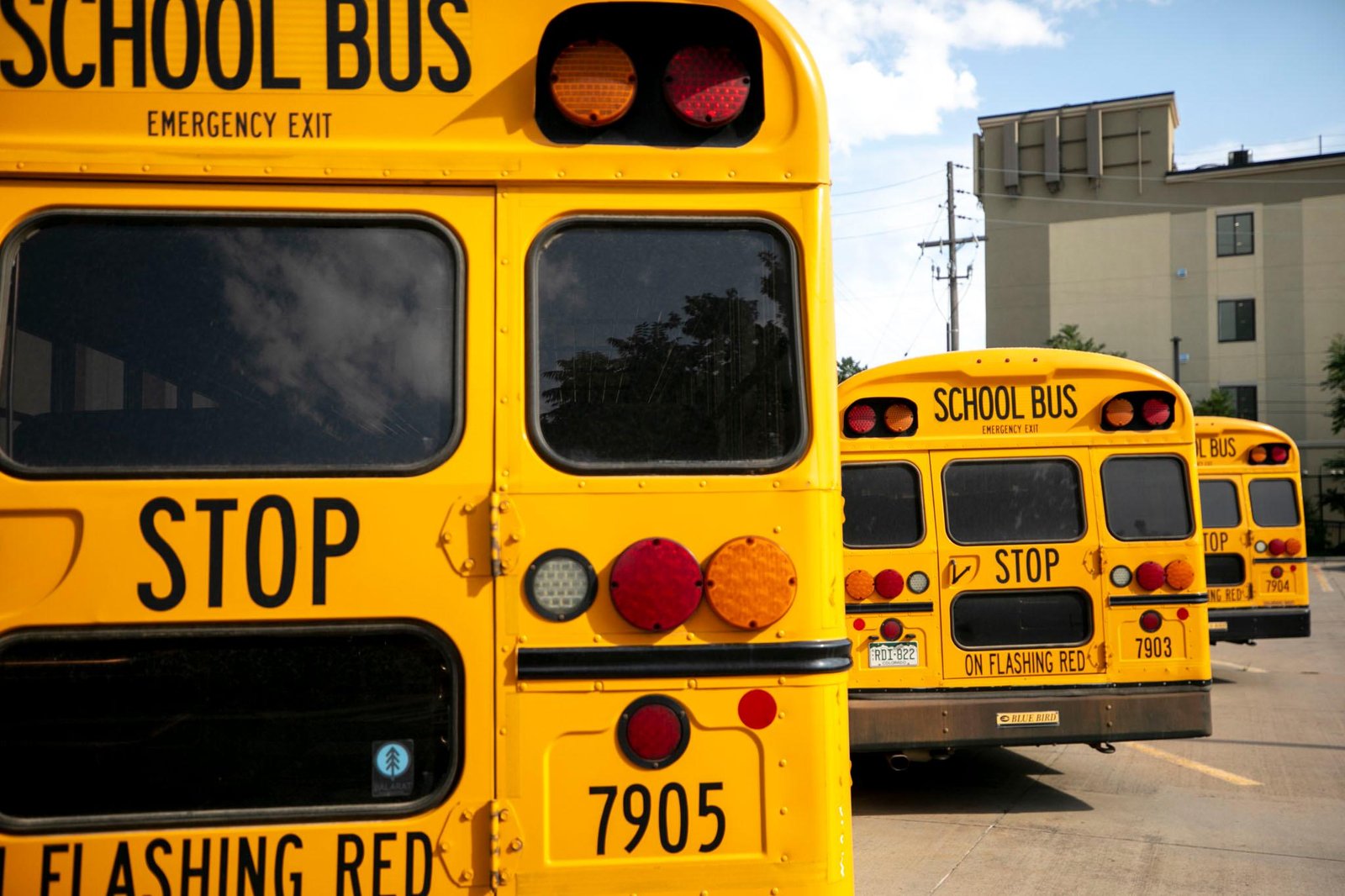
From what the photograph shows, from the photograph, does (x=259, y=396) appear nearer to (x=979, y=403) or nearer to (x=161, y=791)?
(x=161, y=791)

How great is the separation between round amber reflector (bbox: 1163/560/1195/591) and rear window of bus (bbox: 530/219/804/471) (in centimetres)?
540

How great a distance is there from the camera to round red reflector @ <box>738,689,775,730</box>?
2.79 metres

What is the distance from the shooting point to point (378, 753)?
273 centimetres

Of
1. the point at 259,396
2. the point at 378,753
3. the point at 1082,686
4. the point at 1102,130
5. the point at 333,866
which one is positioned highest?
the point at 1102,130

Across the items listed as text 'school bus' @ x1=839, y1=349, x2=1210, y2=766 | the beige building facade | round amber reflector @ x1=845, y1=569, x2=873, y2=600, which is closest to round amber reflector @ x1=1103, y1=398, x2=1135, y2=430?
text 'school bus' @ x1=839, y1=349, x2=1210, y2=766

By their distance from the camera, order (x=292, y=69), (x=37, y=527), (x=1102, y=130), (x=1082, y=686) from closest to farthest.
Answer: (x=37, y=527) < (x=292, y=69) < (x=1082, y=686) < (x=1102, y=130)

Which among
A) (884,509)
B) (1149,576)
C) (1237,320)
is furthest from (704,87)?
(1237,320)

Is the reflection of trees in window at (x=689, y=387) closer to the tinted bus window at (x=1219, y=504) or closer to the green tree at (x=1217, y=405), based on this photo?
the tinted bus window at (x=1219, y=504)

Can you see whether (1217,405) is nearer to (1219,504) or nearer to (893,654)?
(1219,504)

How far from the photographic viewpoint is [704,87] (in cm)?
289

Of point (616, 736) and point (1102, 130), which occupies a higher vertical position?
point (1102, 130)

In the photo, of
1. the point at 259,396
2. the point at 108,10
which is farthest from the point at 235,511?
the point at 108,10

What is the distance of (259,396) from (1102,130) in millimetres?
55660

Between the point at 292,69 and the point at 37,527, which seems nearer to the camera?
the point at 37,527
